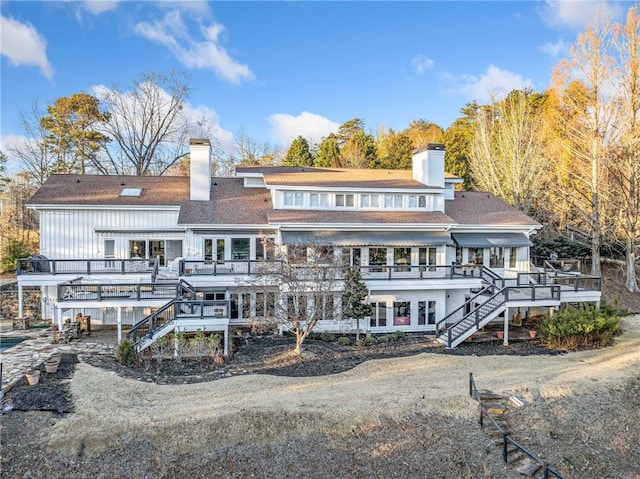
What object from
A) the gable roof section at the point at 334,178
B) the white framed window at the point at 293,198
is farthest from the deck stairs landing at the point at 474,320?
→ the white framed window at the point at 293,198

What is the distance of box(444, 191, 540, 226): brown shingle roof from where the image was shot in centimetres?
2614

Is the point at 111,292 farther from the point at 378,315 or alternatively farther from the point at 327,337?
the point at 378,315

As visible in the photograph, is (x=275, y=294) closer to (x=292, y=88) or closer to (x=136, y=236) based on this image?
(x=136, y=236)

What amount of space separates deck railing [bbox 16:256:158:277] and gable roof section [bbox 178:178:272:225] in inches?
124

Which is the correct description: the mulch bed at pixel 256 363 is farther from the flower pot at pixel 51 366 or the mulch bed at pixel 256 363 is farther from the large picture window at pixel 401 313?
the large picture window at pixel 401 313

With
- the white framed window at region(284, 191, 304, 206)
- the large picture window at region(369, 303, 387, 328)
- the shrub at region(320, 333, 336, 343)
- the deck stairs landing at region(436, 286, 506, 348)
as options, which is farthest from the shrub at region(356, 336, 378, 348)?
the white framed window at region(284, 191, 304, 206)

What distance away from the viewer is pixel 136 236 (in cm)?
2359

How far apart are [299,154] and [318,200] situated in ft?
92.0

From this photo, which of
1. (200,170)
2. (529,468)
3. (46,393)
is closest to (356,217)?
(200,170)

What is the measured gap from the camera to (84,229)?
2327 centimetres

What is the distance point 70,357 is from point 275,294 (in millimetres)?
8898

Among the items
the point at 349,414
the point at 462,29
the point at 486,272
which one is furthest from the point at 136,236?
the point at 462,29

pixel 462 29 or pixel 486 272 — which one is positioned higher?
pixel 462 29

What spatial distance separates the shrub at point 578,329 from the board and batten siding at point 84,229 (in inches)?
815
